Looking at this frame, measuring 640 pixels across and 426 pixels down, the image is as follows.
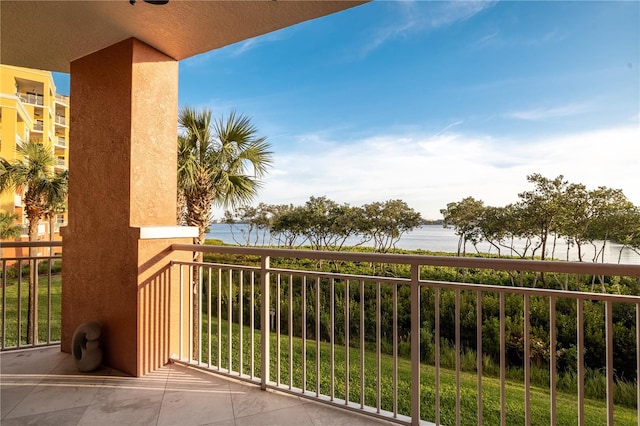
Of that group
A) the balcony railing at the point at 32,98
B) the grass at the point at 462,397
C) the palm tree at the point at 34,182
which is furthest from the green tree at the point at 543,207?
the balcony railing at the point at 32,98

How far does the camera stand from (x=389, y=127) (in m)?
17.8

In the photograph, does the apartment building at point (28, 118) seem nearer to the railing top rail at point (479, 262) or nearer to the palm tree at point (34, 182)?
the palm tree at point (34, 182)

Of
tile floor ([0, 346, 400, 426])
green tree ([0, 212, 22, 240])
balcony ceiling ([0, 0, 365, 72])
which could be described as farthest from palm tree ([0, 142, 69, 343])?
tile floor ([0, 346, 400, 426])

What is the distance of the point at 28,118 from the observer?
62.3 ft

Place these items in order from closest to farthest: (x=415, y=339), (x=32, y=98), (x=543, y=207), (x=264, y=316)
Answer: (x=415, y=339) < (x=264, y=316) < (x=543, y=207) < (x=32, y=98)

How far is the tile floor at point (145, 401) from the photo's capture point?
206 cm

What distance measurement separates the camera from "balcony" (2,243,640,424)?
181 cm

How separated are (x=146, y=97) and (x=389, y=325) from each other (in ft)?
28.0

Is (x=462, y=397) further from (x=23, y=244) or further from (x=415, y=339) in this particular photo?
(x=23, y=244)

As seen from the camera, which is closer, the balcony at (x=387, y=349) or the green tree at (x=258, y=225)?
the balcony at (x=387, y=349)

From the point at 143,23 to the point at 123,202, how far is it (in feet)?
4.33

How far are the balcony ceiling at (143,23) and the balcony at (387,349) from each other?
1.63m

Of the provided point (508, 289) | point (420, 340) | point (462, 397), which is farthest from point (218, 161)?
point (462, 397)

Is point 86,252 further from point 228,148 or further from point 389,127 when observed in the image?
point 389,127
